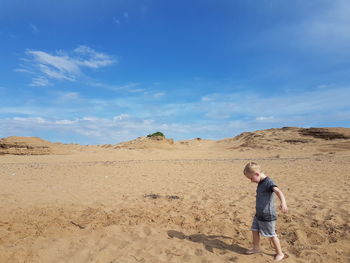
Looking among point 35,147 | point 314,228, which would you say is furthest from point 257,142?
point 314,228

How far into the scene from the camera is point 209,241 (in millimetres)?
4539

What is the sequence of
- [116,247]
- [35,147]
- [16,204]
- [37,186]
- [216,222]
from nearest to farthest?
[116,247] → [216,222] → [16,204] → [37,186] → [35,147]

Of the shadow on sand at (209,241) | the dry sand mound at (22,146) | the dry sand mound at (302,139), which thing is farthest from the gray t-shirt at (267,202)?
the dry sand mound at (22,146)

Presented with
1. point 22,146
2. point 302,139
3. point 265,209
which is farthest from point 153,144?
point 265,209

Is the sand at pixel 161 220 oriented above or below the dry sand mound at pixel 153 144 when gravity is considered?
below

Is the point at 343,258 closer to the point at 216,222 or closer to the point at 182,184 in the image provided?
the point at 216,222

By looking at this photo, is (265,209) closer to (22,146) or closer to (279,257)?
(279,257)

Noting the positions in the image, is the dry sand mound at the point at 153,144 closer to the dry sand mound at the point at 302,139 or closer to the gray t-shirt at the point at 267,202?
the dry sand mound at the point at 302,139

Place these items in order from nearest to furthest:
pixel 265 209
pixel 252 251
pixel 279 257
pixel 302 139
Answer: pixel 279 257, pixel 265 209, pixel 252 251, pixel 302 139

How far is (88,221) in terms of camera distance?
18.1 feet

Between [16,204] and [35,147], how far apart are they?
19.5 metres

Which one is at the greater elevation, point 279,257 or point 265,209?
point 265,209

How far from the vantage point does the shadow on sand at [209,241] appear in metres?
4.25

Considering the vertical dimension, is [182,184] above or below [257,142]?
below
